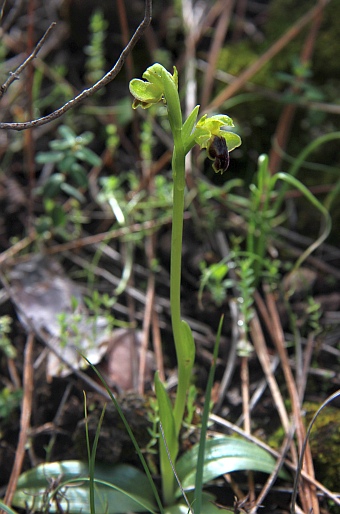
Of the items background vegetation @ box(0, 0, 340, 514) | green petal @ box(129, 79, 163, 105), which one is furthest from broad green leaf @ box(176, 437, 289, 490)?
green petal @ box(129, 79, 163, 105)

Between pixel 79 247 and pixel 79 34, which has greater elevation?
pixel 79 34

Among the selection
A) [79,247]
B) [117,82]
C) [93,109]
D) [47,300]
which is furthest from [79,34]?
[47,300]

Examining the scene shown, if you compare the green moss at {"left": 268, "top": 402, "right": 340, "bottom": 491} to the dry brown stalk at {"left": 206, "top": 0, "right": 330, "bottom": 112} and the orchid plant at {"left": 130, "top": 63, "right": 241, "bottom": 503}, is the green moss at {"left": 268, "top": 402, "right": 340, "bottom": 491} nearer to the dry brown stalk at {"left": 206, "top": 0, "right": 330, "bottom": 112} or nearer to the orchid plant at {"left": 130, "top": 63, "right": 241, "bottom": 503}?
the orchid plant at {"left": 130, "top": 63, "right": 241, "bottom": 503}

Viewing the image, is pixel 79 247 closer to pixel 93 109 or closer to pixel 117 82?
pixel 93 109

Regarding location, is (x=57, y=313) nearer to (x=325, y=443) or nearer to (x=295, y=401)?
(x=295, y=401)

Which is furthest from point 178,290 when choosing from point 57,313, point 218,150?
point 57,313

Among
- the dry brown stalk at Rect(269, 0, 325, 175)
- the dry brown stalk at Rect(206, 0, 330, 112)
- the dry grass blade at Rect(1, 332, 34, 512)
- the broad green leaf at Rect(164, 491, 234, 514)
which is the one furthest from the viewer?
the dry brown stalk at Rect(206, 0, 330, 112)
